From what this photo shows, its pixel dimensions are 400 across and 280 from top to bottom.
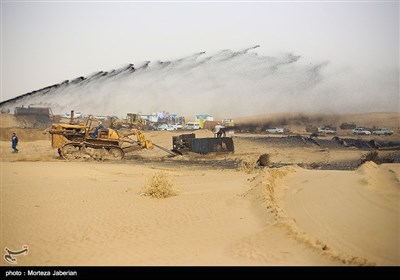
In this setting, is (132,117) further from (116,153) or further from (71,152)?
(71,152)

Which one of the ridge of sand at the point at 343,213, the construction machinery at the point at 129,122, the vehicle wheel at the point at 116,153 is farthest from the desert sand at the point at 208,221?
the construction machinery at the point at 129,122

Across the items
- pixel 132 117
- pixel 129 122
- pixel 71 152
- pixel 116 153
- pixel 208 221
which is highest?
pixel 132 117

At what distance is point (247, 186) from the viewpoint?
1645 centimetres

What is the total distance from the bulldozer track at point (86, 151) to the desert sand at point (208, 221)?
8.27 metres

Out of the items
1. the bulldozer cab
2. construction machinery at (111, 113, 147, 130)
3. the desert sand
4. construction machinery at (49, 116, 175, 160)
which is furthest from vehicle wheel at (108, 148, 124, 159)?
the bulldozer cab

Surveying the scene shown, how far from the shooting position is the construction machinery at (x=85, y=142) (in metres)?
26.0

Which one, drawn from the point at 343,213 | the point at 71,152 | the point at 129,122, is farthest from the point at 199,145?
the point at 343,213

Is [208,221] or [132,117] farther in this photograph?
[132,117]

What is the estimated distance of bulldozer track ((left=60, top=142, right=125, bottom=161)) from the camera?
26.2 m

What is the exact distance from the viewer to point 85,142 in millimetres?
26547

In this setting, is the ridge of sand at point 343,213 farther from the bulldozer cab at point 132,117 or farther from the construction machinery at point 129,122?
the bulldozer cab at point 132,117

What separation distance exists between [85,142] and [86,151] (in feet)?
2.00

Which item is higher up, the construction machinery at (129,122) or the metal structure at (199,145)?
the construction machinery at (129,122)
